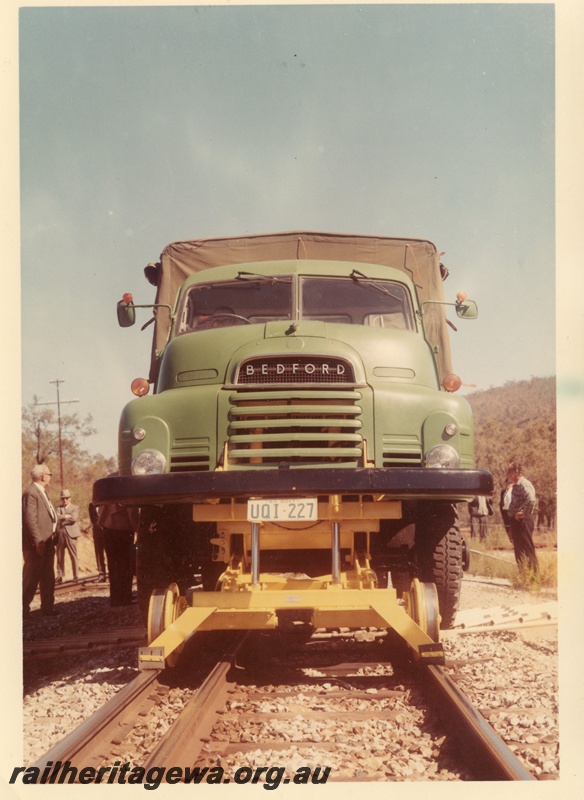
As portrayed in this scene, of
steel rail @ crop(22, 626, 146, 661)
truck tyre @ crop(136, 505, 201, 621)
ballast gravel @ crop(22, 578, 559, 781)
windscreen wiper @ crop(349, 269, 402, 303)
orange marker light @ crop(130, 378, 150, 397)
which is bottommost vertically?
steel rail @ crop(22, 626, 146, 661)

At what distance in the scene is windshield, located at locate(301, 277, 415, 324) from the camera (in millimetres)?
6520

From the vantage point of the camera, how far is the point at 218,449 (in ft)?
17.2

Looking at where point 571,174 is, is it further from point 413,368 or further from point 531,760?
point 531,760

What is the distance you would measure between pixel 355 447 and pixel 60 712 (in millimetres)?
2515

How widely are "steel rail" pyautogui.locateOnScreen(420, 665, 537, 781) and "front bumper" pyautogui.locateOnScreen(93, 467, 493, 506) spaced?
1.17 meters

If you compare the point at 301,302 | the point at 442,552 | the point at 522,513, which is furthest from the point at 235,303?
the point at 522,513

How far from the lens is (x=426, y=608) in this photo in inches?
206

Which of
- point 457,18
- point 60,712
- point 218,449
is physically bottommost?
point 60,712

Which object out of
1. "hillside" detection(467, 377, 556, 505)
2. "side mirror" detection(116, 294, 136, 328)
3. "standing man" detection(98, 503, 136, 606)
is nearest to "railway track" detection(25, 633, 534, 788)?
"hillside" detection(467, 377, 556, 505)

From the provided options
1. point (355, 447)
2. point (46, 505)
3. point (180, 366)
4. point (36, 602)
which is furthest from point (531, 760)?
point (36, 602)

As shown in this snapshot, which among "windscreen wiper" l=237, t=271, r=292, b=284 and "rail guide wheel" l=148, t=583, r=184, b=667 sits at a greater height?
"windscreen wiper" l=237, t=271, r=292, b=284

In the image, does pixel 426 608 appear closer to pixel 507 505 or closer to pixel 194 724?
pixel 194 724

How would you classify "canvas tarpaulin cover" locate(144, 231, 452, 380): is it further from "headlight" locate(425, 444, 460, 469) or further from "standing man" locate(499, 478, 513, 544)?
"standing man" locate(499, 478, 513, 544)

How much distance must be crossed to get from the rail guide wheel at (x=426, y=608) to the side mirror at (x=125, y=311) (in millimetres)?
3360
